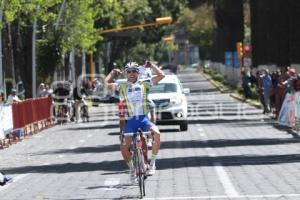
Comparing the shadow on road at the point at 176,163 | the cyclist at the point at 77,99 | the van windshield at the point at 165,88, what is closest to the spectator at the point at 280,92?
the van windshield at the point at 165,88

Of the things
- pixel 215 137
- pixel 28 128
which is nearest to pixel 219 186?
pixel 215 137

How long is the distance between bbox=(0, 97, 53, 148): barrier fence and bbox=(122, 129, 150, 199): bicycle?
12.9m

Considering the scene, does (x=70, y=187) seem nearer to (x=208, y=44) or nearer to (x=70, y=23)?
(x=70, y=23)

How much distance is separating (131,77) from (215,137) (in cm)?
1377

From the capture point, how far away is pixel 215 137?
29.3 m

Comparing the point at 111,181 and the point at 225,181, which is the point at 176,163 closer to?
the point at 111,181

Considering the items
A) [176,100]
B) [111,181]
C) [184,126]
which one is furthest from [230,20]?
[111,181]

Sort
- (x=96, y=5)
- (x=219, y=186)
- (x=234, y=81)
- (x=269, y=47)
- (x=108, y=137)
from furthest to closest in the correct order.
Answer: (x=234, y=81)
(x=269, y=47)
(x=96, y=5)
(x=108, y=137)
(x=219, y=186)

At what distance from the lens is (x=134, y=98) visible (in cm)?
1584

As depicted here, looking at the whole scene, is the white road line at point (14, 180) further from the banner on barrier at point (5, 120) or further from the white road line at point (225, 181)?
the banner on barrier at point (5, 120)

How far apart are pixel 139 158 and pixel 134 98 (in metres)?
1.04

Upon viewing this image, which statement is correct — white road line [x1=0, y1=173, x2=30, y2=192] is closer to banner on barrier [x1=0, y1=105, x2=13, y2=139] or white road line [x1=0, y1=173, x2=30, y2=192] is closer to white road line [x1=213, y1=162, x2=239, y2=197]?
white road line [x1=213, y1=162, x2=239, y2=197]

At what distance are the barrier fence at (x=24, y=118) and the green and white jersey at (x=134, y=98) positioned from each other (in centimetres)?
1281

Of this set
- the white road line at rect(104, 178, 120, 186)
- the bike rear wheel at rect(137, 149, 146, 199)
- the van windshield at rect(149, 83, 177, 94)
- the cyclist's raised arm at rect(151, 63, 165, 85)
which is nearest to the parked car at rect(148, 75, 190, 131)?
the van windshield at rect(149, 83, 177, 94)
